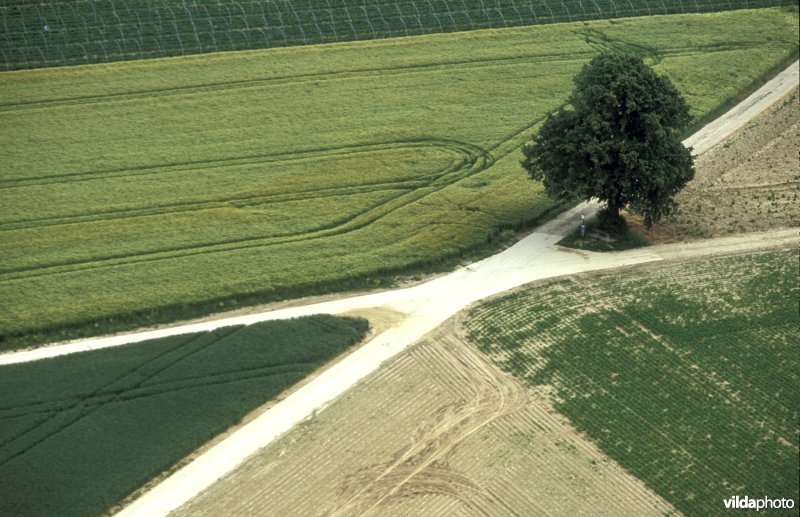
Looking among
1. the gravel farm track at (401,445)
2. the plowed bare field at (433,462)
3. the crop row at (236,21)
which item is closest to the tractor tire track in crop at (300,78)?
the crop row at (236,21)

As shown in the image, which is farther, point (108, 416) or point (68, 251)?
point (68, 251)

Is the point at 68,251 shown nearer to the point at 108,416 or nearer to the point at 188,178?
the point at 188,178

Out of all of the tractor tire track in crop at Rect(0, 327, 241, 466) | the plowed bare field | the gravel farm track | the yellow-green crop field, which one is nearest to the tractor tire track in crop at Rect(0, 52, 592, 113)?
the yellow-green crop field

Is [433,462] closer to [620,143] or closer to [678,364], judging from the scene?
[678,364]

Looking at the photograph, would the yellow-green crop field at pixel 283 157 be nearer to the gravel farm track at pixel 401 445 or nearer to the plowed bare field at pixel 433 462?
the gravel farm track at pixel 401 445

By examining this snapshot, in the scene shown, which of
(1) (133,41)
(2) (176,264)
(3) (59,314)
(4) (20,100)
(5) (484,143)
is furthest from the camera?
(1) (133,41)

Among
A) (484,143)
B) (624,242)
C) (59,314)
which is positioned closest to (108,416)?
(59,314)

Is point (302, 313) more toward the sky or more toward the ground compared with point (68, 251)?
more toward the ground
